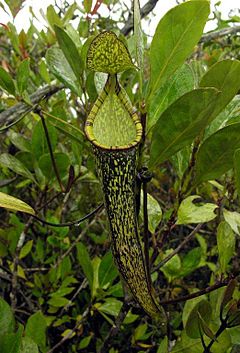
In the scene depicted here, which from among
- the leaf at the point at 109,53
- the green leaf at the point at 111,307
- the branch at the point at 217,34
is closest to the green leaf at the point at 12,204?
the leaf at the point at 109,53

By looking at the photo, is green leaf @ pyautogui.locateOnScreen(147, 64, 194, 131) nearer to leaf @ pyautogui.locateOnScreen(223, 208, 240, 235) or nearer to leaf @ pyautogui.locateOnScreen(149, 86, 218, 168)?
leaf @ pyautogui.locateOnScreen(149, 86, 218, 168)

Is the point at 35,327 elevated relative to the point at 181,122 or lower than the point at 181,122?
lower

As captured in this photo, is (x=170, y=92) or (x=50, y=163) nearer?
(x=170, y=92)

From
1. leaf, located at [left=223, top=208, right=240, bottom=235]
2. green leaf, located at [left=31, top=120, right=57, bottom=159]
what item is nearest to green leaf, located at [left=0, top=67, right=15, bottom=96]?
green leaf, located at [left=31, top=120, right=57, bottom=159]

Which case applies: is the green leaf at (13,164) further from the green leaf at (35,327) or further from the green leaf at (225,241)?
the green leaf at (225,241)

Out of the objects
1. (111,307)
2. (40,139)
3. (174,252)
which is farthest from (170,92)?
(111,307)

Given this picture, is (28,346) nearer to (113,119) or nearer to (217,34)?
(113,119)

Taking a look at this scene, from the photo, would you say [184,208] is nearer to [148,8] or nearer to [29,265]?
[148,8]
